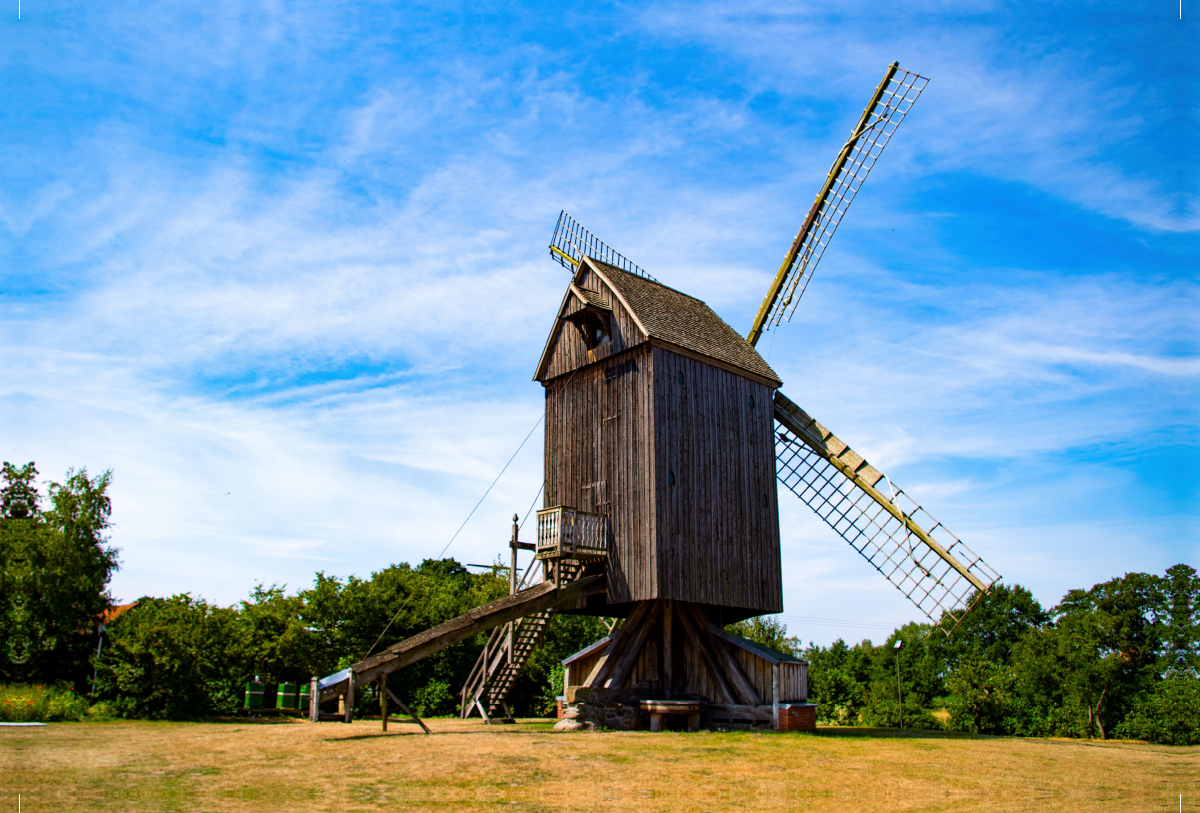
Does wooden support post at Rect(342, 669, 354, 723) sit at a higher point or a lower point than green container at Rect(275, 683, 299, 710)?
higher

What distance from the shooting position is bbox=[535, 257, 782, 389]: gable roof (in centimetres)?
2150

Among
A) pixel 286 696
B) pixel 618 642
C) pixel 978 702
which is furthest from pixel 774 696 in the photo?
pixel 978 702

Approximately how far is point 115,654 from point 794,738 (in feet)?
50.3

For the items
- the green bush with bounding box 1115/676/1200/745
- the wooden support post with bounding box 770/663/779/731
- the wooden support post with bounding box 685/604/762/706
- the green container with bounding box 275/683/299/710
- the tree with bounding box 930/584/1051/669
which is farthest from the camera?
the tree with bounding box 930/584/1051/669

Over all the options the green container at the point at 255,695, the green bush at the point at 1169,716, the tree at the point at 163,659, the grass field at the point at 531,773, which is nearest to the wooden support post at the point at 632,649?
the grass field at the point at 531,773

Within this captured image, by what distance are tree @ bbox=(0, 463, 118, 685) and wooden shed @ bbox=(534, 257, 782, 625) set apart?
1237 cm

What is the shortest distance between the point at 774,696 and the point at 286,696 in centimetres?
1310

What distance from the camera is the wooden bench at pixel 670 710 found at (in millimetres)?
19375

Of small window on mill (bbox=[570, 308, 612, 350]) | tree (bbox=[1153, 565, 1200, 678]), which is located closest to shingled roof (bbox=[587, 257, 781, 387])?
small window on mill (bbox=[570, 308, 612, 350])

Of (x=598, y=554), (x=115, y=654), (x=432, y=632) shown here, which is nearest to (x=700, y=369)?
(x=598, y=554)

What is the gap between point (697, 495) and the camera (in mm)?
20750

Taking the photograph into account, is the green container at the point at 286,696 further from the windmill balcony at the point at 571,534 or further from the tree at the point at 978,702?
the tree at the point at 978,702

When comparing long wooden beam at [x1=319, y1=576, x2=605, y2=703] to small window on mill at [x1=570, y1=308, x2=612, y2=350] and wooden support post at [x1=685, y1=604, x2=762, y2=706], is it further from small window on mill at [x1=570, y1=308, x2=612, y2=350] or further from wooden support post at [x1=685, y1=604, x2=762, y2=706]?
small window on mill at [x1=570, y1=308, x2=612, y2=350]

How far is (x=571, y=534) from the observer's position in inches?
800
